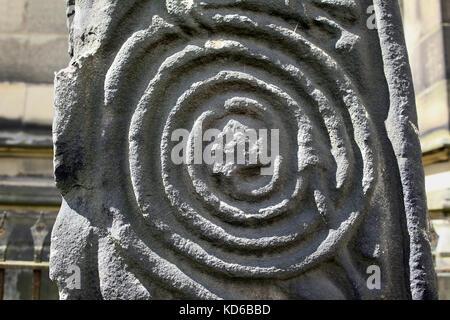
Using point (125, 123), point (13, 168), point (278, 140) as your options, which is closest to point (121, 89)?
point (125, 123)

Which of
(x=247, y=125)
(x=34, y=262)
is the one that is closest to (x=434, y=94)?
(x=247, y=125)

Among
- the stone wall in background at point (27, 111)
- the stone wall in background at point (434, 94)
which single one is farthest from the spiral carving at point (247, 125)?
the stone wall in background at point (27, 111)

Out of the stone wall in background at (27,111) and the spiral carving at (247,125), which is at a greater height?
the stone wall in background at (27,111)

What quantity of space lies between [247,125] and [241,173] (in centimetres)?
11

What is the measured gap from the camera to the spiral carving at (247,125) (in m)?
1.02

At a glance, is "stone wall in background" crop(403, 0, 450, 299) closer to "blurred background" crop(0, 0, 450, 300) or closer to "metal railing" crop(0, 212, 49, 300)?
"blurred background" crop(0, 0, 450, 300)

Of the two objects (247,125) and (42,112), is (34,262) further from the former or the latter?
(247,125)

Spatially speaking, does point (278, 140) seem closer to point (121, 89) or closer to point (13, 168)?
point (121, 89)

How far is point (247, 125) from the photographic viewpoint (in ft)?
3.59

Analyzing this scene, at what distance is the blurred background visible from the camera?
287cm

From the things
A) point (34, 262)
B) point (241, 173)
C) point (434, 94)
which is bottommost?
point (34, 262)

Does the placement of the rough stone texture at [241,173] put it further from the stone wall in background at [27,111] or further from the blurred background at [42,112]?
the stone wall in background at [27,111]

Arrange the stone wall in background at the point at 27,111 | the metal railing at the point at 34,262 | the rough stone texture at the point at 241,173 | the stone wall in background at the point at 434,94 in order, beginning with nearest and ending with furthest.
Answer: the rough stone texture at the point at 241,173
the metal railing at the point at 34,262
the stone wall in background at the point at 434,94
the stone wall in background at the point at 27,111

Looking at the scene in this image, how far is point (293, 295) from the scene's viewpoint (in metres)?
1.01
